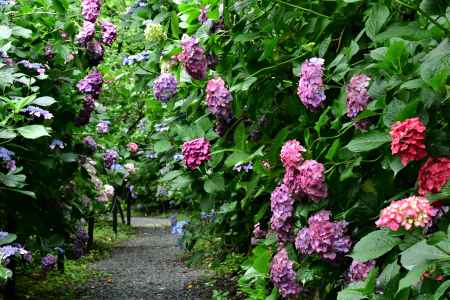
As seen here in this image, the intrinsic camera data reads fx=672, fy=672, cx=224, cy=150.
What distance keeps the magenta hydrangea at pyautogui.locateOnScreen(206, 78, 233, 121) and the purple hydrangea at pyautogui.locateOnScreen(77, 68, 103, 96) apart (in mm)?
1960

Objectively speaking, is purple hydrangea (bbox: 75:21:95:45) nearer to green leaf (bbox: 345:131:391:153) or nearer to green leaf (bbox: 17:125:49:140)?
green leaf (bbox: 17:125:49:140)

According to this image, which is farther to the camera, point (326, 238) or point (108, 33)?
point (108, 33)

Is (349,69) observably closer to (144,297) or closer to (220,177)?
(220,177)

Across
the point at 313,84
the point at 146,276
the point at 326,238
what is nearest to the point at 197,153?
the point at 313,84

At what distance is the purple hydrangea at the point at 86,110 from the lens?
454 centimetres

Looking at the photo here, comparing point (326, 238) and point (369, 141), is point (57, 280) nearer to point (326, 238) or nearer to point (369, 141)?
point (326, 238)

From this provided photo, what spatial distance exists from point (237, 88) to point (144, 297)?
4.58 metres

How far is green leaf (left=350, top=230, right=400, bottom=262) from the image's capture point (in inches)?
55.5

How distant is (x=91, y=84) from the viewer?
4.32m

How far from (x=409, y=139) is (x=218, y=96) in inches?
43.9

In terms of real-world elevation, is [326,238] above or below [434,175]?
below

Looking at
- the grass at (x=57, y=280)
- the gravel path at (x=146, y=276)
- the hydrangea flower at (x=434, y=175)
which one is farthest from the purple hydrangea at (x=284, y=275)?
the grass at (x=57, y=280)

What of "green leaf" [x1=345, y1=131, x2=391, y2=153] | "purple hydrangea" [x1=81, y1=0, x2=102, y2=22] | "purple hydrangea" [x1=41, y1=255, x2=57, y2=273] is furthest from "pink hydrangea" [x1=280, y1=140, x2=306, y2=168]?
"purple hydrangea" [x1=41, y1=255, x2=57, y2=273]

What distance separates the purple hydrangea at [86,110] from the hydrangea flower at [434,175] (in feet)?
11.0
